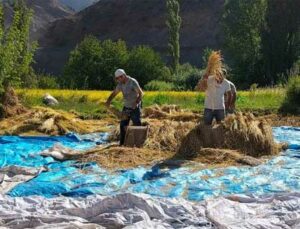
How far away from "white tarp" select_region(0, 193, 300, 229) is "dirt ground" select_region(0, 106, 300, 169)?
2.24 m

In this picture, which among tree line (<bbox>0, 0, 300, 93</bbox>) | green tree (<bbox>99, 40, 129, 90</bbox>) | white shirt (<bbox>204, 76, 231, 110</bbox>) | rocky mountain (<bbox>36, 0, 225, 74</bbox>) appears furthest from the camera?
rocky mountain (<bbox>36, 0, 225, 74</bbox>)

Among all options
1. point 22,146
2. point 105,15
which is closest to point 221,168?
point 22,146

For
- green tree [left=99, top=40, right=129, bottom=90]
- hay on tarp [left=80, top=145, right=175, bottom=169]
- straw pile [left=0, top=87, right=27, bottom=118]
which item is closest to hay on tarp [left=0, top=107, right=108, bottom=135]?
straw pile [left=0, top=87, right=27, bottom=118]

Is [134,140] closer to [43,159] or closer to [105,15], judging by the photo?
[43,159]

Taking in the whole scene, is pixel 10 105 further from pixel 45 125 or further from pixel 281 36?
pixel 281 36

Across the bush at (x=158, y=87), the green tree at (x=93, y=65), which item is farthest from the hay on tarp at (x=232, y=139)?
the green tree at (x=93, y=65)

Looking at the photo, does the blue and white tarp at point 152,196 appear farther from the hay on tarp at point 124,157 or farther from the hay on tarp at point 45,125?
the hay on tarp at point 45,125

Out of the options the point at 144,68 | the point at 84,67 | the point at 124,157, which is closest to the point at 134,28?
the point at 84,67

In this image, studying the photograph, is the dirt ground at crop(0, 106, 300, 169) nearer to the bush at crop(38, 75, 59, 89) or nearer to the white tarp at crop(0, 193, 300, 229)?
the white tarp at crop(0, 193, 300, 229)

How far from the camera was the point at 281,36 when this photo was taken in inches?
1155

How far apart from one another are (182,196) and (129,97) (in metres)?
3.75

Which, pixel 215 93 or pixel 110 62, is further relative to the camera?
pixel 110 62

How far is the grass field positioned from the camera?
15984 mm

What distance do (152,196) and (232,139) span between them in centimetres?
309
